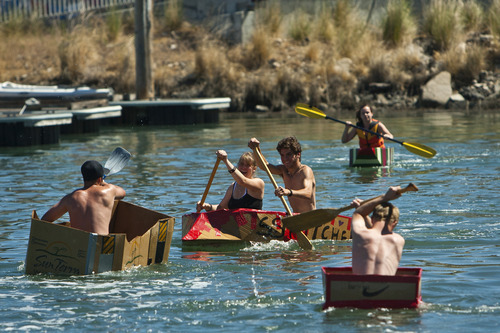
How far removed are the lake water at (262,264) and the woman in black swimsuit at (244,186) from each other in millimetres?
619

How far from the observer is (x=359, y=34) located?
3167cm

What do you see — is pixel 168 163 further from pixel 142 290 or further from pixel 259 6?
pixel 259 6

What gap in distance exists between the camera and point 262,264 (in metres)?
8.69

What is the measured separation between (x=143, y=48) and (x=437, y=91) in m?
9.83

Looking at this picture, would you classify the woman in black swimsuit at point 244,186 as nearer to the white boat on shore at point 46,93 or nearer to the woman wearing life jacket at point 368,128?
the woman wearing life jacket at point 368,128

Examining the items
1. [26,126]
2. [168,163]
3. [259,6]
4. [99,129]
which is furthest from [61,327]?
[259,6]

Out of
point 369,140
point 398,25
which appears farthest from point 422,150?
point 398,25

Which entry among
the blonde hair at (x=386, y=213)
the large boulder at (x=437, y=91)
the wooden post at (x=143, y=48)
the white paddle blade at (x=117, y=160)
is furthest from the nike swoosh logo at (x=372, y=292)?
the large boulder at (x=437, y=91)

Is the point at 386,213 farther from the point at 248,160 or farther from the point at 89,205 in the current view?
the point at 248,160

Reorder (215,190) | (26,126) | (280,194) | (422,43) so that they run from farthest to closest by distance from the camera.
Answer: (422,43)
(26,126)
(215,190)
(280,194)

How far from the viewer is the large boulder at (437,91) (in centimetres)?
2870

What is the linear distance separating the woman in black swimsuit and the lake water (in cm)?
62

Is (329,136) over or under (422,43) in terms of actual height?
under

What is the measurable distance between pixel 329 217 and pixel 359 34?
24.8m
